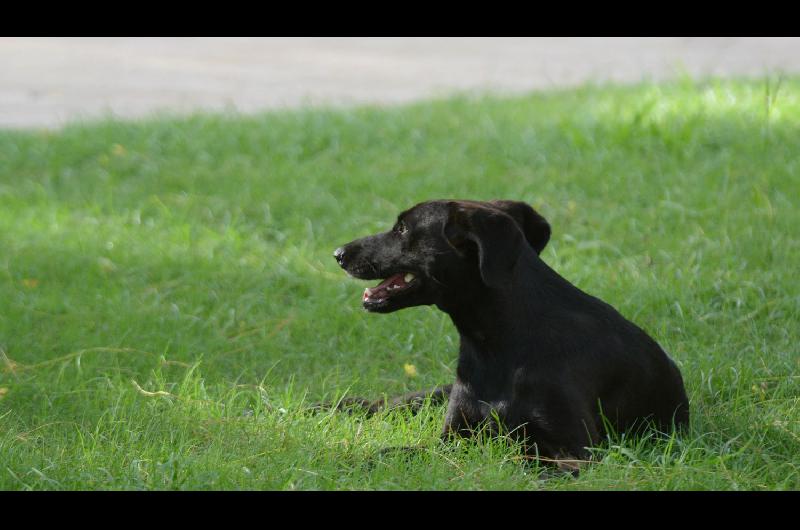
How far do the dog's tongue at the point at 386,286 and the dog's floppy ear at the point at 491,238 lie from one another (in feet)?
0.90

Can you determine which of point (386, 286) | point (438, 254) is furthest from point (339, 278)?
point (438, 254)

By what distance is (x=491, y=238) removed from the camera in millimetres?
4316

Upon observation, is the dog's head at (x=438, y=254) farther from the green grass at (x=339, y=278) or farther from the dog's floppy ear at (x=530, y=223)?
the green grass at (x=339, y=278)

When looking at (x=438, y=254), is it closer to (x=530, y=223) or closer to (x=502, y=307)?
(x=502, y=307)

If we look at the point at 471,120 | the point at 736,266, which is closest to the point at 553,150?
the point at 471,120

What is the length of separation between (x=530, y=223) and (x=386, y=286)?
1.99 feet

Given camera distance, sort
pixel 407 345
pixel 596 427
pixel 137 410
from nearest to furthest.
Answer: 1. pixel 596 427
2. pixel 137 410
3. pixel 407 345

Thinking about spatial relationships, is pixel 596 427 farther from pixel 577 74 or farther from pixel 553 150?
pixel 577 74

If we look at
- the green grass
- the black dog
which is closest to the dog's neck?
the black dog

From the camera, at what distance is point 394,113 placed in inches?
364

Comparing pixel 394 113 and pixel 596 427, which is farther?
pixel 394 113

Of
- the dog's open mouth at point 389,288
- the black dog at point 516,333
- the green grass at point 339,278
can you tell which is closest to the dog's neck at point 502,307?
the black dog at point 516,333

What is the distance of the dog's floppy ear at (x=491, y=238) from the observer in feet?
14.1

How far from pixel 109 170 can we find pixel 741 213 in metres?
4.03
